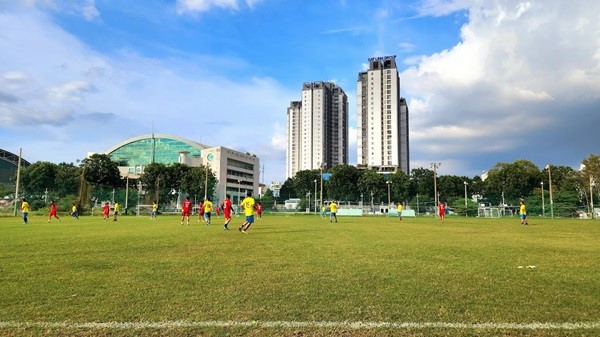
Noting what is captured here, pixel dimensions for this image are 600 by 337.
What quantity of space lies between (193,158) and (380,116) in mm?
61950

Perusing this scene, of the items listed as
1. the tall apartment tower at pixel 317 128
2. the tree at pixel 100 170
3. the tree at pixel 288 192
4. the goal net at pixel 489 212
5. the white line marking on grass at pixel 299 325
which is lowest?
the white line marking on grass at pixel 299 325

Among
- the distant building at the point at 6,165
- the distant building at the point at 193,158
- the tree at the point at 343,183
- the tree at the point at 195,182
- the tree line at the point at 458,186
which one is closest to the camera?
the tree line at the point at 458,186

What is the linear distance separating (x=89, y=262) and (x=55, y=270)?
1149 mm

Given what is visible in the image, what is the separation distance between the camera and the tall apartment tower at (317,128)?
15800cm

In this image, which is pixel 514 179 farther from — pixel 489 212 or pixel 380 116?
pixel 380 116

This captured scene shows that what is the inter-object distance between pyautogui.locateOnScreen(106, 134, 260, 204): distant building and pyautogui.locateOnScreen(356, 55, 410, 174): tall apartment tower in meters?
38.7

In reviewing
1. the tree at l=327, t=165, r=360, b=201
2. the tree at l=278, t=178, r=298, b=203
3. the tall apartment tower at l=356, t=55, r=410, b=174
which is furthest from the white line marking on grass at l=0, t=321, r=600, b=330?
the tall apartment tower at l=356, t=55, r=410, b=174

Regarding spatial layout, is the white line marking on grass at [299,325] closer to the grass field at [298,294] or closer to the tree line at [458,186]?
the grass field at [298,294]

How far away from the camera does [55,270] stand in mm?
8297

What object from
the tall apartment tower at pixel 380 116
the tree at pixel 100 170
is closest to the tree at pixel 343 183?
the tall apartment tower at pixel 380 116

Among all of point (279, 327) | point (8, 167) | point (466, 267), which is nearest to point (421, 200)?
point (466, 267)

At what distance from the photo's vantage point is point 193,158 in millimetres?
119375

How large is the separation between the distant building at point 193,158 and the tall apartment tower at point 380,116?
127 ft

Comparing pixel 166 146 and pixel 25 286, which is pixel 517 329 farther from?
pixel 166 146
